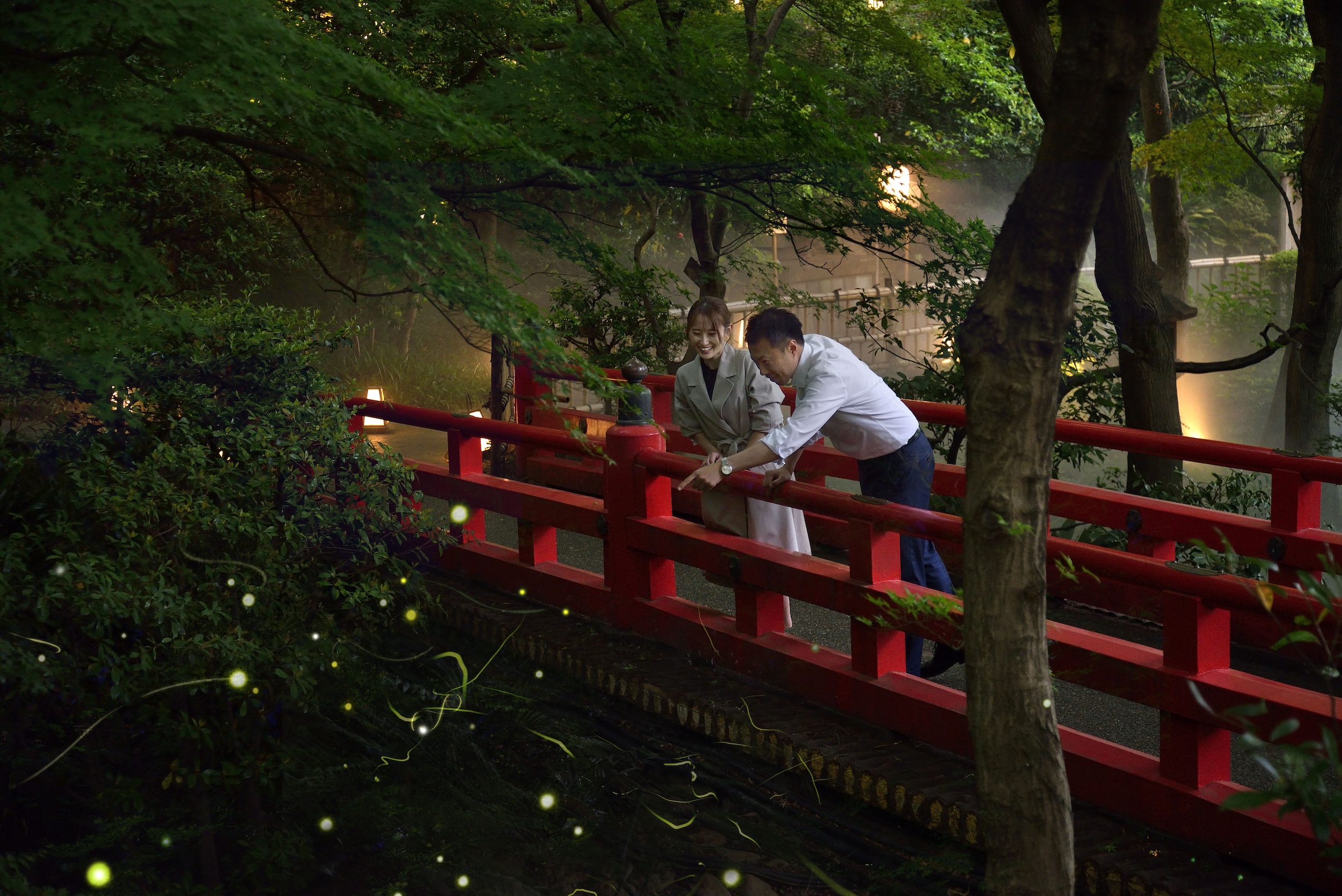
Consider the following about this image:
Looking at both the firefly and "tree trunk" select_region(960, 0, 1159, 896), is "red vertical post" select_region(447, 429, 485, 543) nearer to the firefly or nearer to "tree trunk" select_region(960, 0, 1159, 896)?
the firefly

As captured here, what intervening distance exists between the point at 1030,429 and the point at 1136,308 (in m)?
5.57

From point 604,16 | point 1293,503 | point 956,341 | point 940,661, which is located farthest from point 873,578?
point 604,16

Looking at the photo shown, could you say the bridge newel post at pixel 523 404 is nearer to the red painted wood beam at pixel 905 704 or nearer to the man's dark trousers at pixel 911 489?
the red painted wood beam at pixel 905 704

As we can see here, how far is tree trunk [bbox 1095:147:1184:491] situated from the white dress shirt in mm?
3334

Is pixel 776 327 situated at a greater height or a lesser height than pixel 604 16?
lesser

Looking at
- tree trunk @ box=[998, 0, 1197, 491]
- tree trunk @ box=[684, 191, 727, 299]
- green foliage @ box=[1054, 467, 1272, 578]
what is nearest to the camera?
green foliage @ box=[1054, 467, 1272, 578]

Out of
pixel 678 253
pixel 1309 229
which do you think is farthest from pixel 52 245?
pixel 678 253

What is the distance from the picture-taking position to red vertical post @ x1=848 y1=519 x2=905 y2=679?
11.8 ft

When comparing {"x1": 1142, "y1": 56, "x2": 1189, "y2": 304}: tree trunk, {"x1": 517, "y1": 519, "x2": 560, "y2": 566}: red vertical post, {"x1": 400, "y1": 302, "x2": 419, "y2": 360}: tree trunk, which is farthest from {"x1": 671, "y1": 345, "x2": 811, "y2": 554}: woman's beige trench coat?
{"x1": 400, "y1": 302, "x2": 419, "y2": 360}: tree trunk

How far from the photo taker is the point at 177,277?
7492 millimetres

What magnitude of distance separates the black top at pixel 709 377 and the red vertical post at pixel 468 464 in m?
1.36

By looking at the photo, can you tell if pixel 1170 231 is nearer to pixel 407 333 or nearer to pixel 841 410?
pixel 841 410

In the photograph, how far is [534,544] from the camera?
197 inches

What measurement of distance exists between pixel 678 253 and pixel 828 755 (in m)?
16.5
